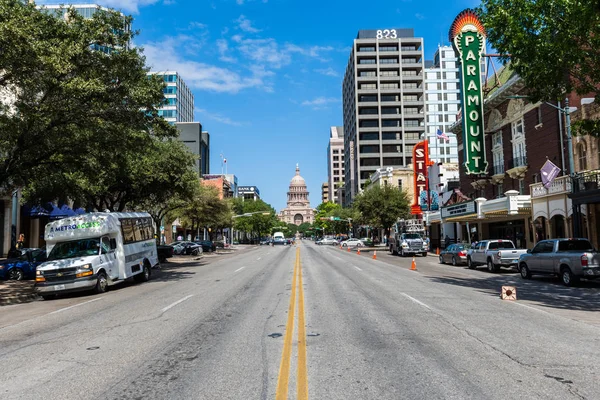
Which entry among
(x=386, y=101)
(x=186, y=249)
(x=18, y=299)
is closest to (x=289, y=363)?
(x=18, y=299)

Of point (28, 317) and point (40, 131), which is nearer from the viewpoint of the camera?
point (28, 317)

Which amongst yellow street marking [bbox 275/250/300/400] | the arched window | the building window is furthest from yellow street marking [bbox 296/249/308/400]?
the building window

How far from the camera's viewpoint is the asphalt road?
5449 millimetres

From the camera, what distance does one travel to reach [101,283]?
16.6 meters

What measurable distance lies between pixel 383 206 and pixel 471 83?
1824cm

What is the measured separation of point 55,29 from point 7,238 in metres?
23.0

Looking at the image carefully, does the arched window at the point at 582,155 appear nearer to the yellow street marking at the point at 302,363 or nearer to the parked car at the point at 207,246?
the yellow street marking at the point at 302,363

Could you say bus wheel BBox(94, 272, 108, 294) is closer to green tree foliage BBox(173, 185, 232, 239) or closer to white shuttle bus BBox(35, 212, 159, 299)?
white shuttle bus BBox(35, 212, 159, 299)

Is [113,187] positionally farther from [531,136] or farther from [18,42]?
[531,136]

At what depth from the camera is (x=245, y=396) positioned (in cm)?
513

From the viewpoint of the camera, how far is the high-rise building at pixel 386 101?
4038 inches

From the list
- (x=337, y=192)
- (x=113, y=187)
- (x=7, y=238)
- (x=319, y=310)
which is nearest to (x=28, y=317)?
(x=319, y=310)

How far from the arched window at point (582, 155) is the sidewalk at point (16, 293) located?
30169mm

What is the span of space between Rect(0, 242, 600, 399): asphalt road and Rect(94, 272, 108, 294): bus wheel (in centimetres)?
247
